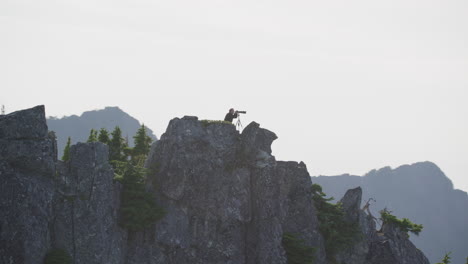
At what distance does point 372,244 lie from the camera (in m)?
56.0

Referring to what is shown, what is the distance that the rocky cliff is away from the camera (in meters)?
31.9

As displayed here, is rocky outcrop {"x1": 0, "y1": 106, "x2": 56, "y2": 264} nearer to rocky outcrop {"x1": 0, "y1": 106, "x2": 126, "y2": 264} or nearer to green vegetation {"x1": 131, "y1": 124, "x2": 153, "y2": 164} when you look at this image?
rocky outcrop {"x1": 0, "y1": 106, "x2": 126, "y2": 264}

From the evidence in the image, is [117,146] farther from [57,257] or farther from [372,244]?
[372,244]

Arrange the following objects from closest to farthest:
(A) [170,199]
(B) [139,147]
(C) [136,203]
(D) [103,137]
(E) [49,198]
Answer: (E) [49,198], (C) [136,203], (A) [170,199], (D) [103,137], (B) [139,147]

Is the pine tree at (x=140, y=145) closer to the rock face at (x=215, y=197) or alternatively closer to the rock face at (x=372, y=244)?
the rock face at (x=215, y=197)

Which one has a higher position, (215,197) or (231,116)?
(231,116)

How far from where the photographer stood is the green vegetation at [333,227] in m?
49.3

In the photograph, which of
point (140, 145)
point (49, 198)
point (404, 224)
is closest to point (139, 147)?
point (140, 145)

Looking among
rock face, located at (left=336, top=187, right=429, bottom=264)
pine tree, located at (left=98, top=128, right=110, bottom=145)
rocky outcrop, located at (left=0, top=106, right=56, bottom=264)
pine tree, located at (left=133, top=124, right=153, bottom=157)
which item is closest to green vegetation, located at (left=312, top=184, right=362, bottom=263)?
rock face, located at (left=336, top=187, right=429, bottom=264)

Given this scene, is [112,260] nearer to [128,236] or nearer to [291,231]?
[128,236]

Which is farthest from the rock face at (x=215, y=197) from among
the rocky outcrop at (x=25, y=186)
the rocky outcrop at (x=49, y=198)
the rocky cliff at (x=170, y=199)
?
the rocky outcrop at (x=25, y=186)

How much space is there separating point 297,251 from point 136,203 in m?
16.1

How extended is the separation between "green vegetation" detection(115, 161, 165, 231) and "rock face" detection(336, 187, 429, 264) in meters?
23.0

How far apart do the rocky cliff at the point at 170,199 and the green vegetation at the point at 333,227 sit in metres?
1.44
